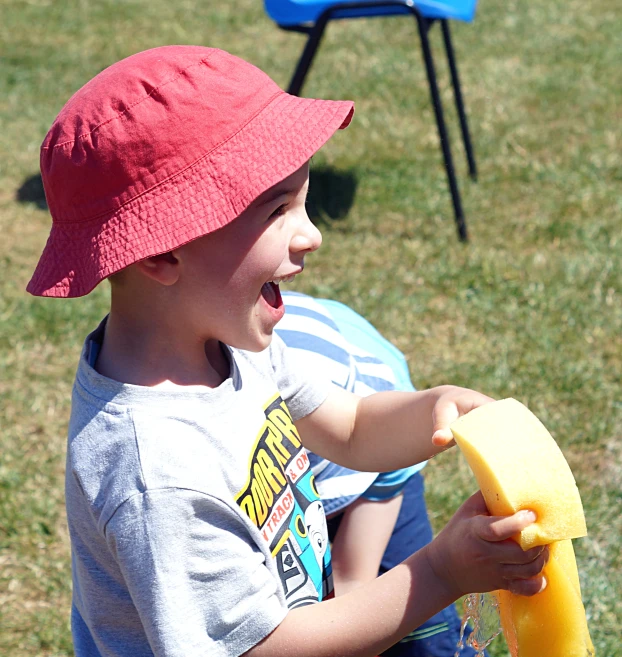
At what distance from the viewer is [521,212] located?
4688mm

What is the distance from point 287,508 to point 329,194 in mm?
3430

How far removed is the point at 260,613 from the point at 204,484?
22 centimetres

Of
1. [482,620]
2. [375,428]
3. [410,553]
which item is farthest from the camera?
[410,553]

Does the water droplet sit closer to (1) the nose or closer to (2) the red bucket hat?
(1) the nose

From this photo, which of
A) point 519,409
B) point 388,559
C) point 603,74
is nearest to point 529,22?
point 603,74

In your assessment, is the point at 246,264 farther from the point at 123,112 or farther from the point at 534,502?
the point at 534,502

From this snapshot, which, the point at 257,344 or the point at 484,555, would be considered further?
the point at 257,344

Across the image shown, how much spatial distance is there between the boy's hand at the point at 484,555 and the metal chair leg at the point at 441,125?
3086mm

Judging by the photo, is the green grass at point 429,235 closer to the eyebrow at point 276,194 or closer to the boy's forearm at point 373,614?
the boy's forearm at point 373,614

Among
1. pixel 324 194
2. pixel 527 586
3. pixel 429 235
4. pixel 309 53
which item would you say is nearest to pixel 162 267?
pixel 527 586

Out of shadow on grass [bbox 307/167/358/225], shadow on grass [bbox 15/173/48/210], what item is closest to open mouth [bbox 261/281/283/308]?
shadow on grass [bbox 307/167/358/225]

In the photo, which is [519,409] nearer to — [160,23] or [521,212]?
[521,212]

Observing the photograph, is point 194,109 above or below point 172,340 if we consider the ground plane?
above

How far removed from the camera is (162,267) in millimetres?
1450
